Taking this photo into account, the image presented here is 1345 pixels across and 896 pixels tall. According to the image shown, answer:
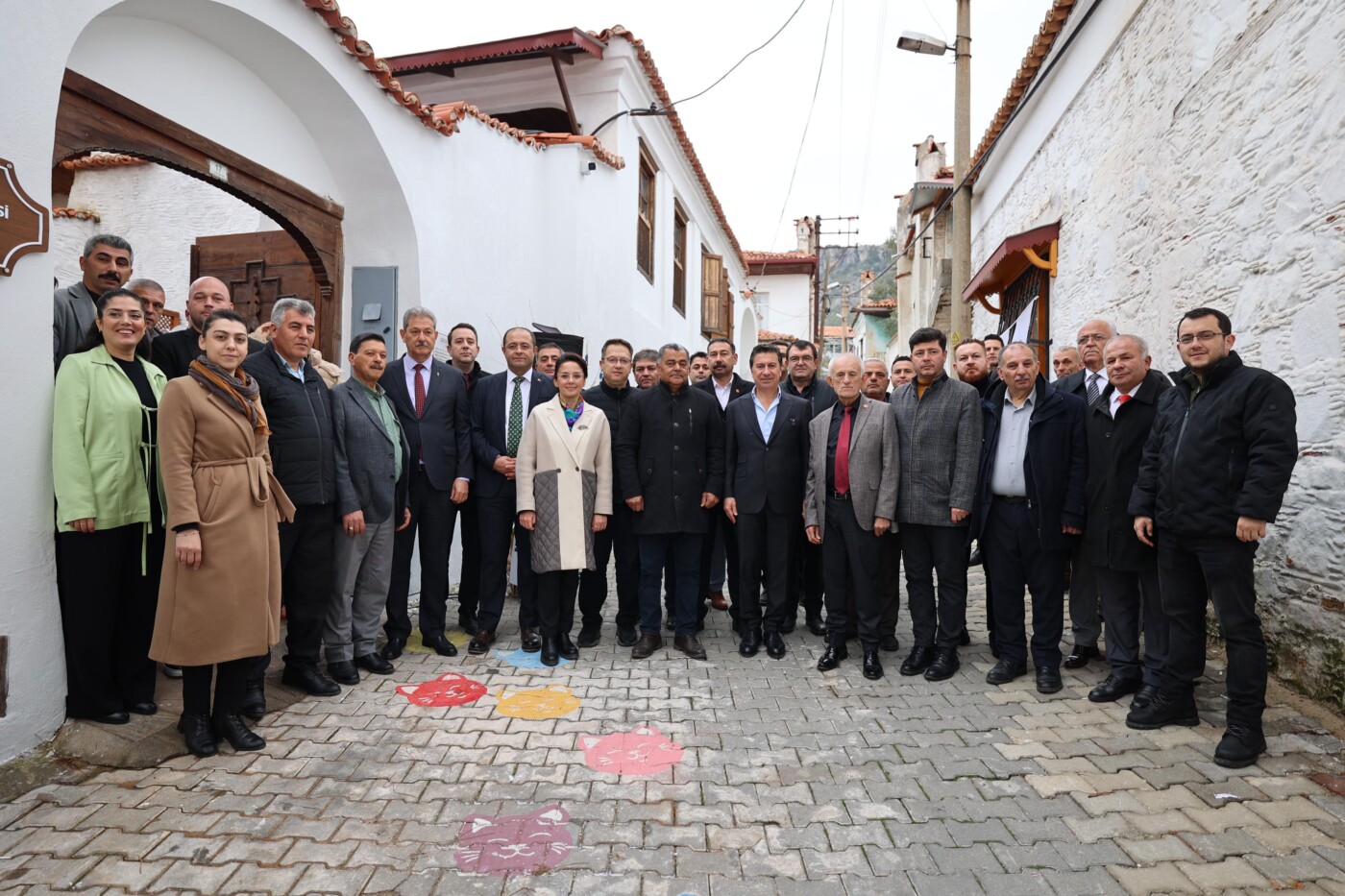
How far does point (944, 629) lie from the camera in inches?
176

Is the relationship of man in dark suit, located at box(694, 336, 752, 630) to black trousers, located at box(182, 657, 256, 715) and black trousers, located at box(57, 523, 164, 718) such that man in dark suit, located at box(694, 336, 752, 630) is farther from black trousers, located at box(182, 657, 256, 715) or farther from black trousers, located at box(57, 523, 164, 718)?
black trousers, located at box(57, 523, 164, 718)

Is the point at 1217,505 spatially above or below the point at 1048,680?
above

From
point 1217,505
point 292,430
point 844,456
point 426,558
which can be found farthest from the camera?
point 426,558

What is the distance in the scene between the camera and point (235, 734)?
334 centimetres

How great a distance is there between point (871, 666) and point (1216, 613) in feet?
5.71

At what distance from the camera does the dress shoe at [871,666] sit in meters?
4.40

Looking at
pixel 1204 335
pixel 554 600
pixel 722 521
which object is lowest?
pixel 554 600

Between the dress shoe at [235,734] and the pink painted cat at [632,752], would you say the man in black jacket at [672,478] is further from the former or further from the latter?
the dress shoe at [235,734]

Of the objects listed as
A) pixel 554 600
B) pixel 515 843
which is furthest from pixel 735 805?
pixel 554 600

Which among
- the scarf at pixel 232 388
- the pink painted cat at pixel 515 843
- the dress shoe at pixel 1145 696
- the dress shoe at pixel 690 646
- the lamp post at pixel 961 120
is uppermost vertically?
the lamp post at pixel 961 120

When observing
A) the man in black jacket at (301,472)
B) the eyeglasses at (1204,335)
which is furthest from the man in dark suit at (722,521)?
the eyeglasses at (1204,335)

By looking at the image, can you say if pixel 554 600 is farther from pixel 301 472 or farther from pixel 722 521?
pixel 301 472

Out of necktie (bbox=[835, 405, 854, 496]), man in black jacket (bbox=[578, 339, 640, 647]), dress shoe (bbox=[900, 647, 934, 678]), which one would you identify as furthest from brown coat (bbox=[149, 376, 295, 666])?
dress shoe (bbox=[900, 647, 934, 678])

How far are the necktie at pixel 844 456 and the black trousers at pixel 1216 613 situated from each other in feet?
5.41
